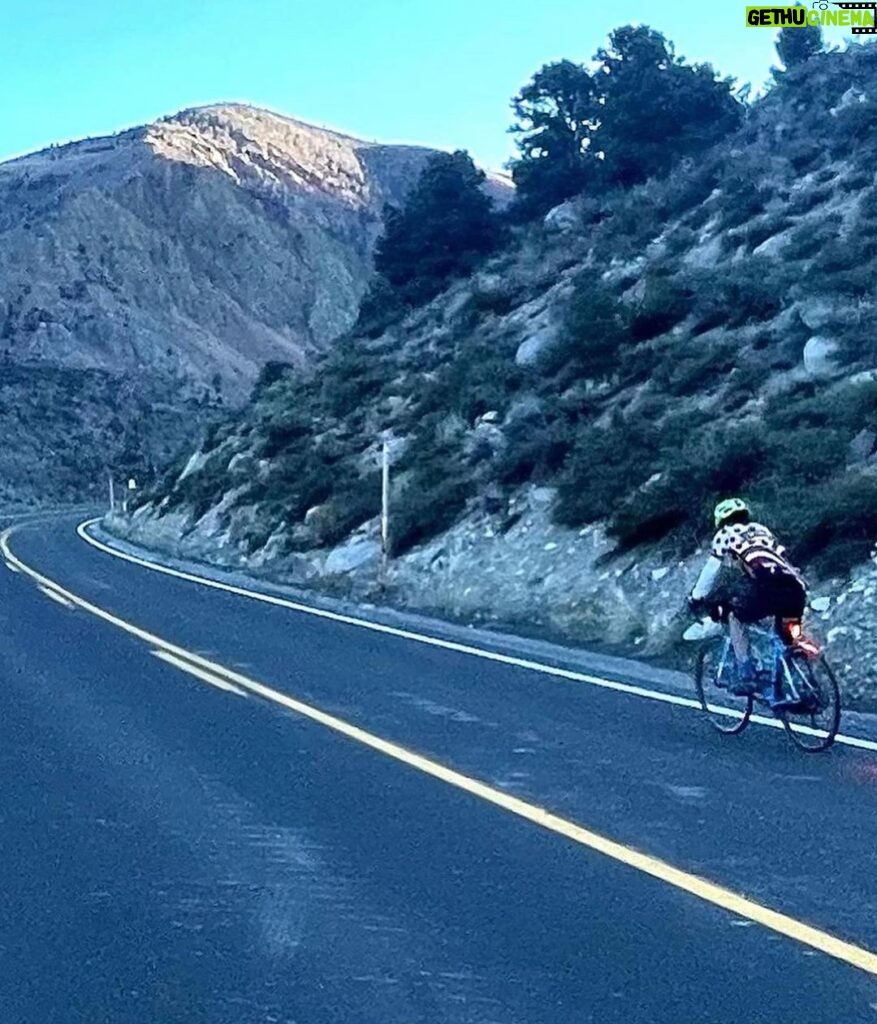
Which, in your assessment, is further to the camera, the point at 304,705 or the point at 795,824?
the point at 304,705

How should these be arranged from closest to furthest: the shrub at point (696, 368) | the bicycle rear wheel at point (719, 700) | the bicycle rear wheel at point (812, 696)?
the bicycle rear wheel at point (812, 696), the bicycle rear wheel at point (719, 700), the shrub at point (696, 368)

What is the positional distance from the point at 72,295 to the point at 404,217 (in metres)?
48.6

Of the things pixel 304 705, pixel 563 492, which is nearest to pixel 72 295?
pixel 563 492

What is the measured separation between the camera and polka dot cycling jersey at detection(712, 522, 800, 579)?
35.1 ft

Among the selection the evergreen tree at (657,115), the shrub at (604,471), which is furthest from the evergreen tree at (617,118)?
the shrub at (604,471)

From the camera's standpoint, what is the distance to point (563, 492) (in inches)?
834

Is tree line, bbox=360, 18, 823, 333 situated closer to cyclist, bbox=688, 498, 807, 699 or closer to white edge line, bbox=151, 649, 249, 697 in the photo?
white edge line, bbox=151, 649, 249, 697

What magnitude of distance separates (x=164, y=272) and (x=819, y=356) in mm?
82168

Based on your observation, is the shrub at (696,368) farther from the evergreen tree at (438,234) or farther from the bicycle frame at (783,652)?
the evergreen tree at (438,234)

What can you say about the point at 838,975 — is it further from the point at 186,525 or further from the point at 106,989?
the point at 186,525

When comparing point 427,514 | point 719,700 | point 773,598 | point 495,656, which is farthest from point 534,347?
point 773,598

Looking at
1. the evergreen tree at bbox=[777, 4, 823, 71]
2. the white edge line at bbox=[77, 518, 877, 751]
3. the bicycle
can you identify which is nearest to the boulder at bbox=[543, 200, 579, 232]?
the evergreen tree at bbox=[777, 4, 823, 71]

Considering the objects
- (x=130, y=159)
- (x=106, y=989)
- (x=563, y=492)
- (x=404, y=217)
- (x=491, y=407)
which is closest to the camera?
(x=106, y=989)

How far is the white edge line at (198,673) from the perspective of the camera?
13.5 meters
